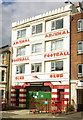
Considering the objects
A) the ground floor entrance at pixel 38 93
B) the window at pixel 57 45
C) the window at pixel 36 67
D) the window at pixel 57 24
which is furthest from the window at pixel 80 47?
the window at pixel 36 67

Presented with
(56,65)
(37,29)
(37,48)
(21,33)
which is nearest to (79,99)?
(56,65)

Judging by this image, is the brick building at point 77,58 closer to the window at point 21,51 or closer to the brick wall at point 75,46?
the brick wall at point 75,46

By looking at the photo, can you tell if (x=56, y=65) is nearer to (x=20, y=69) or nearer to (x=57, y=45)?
(x=57, y=45)

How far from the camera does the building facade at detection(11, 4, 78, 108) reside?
28.1 meters

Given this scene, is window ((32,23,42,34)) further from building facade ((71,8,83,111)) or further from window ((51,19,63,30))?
building facade ((71,8,83,111))

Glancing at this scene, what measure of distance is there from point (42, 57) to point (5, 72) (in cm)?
699

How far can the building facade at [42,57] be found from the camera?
28141 mm

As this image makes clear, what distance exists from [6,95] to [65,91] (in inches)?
406

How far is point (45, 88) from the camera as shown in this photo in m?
30.2

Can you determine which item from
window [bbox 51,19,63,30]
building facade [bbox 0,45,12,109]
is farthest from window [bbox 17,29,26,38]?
window [bbox 51,19,63,30]

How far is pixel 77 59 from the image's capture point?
1060 inches

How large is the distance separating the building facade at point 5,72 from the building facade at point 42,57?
0.73 meters

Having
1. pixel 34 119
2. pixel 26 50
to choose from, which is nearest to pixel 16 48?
pixel 26 50

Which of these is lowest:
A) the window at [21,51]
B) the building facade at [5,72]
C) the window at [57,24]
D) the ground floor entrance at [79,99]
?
the ground floor entrance at [79,99]
